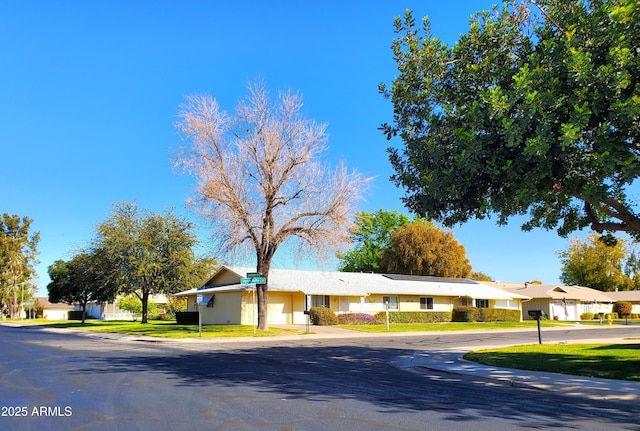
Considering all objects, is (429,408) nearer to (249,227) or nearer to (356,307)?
(249,227)

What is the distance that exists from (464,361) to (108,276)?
34.8 meters

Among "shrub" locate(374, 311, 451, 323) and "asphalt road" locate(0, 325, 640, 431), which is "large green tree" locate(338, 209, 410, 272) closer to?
"shrub" locate(374, 311, 451, 323)

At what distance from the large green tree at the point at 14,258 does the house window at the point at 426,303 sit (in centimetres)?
6846

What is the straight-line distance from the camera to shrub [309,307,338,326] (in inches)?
1577

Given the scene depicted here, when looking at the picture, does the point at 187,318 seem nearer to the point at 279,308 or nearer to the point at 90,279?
the point at 279,308

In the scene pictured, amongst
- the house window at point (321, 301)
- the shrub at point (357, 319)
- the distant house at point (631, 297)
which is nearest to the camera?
the shrub at point (357, 319)

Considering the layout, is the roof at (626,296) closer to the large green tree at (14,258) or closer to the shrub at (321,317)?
the shrub at (321,317)

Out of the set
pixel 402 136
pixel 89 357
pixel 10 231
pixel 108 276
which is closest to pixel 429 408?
pixel 402 136

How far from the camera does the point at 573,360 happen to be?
52.5 ft

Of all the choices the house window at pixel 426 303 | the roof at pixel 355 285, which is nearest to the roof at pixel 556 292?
the roof at pixel 355 285

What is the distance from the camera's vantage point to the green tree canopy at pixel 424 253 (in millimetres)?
66125

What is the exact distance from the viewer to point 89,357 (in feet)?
56.4

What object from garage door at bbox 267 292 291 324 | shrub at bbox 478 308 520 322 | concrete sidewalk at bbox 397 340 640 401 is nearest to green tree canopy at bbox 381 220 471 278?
shrub at bbox 478 308 520 322

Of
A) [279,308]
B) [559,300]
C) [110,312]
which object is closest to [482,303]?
[559,300]
